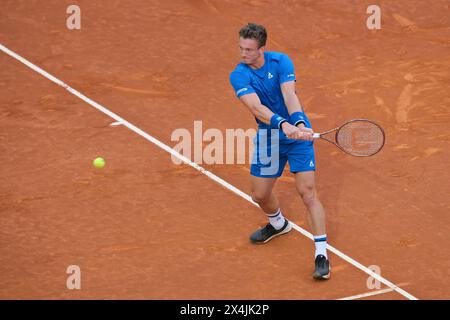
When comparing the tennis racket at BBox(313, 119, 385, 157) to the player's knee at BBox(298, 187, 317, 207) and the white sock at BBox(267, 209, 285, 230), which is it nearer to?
the player's knee at BBox(298, 187, 317, 207)

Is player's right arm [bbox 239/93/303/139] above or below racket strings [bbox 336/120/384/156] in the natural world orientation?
above

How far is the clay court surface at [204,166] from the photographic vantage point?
876 centimetres

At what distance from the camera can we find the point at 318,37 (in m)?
13.8

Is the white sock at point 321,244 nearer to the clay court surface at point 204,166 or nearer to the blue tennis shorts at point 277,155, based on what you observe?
the clay court surface at point 204,166

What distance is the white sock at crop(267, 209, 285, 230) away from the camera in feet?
30.3

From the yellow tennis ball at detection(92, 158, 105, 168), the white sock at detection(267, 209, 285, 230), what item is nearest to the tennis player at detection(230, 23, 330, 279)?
the white sock at detection(267, 209, 285, 230)

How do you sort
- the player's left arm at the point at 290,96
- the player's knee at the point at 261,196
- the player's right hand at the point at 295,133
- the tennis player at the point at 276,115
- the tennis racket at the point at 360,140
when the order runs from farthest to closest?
the player's knee at the point at 261,196 → the tennis racket at the point at 360,140 → the player's left arm at the point at 290,96 → the tennis player at the point at 276,115 → the player's right hand at the point at 295,133

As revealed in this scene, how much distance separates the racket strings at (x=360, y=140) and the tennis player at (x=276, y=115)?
40cm

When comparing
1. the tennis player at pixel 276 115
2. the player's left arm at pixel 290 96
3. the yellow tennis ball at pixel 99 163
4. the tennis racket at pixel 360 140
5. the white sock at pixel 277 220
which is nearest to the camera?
the tennis player at pixel 276 115

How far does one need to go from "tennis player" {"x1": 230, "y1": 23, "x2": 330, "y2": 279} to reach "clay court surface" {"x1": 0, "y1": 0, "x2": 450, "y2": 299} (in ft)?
1.94

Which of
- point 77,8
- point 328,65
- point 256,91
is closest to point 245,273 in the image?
point 256,91

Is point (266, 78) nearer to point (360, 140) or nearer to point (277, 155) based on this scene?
point (277, 155)

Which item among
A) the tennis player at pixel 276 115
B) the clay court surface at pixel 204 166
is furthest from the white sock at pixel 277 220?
the tennis player at pixel 276 115
